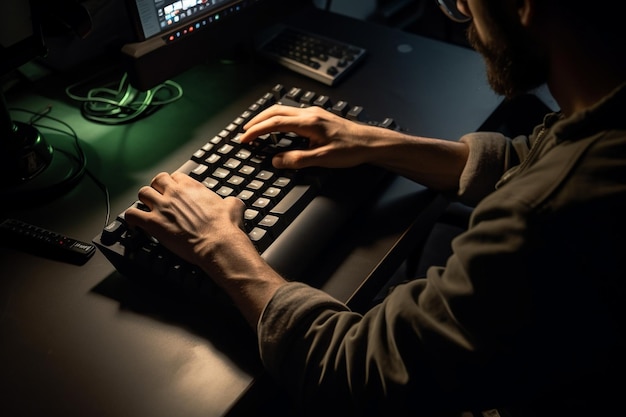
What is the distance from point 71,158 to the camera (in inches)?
38.2

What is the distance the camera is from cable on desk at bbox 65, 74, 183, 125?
42.3 inches

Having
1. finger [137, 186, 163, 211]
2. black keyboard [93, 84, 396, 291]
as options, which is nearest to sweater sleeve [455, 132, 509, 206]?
black keyboard [93, 84, 396, 291]

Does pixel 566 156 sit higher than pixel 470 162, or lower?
higher

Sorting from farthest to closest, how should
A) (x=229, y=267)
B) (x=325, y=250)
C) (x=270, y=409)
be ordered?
(x=270, y=409) < (x=325, y=250) < (x=229, y=267)

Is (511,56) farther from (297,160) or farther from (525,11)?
(297,160)

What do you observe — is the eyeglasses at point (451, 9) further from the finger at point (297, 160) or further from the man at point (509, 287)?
A: the finger at point (297, 160)

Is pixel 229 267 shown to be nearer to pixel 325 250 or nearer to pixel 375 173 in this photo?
pixel 325 250

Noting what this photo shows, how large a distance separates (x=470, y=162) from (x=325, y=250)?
0.27m

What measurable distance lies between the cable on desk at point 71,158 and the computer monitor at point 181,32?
0.15 metres

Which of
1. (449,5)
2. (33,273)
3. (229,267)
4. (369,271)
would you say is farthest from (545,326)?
(33,273)

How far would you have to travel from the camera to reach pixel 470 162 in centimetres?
89

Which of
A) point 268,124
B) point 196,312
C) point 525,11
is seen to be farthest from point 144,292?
point 525,11

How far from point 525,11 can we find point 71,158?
0.73m

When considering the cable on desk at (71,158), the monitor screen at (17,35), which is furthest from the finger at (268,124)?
the monitor screen at (17,35)
